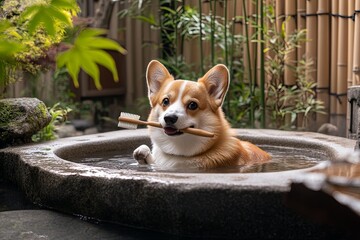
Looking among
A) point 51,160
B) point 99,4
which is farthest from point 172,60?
point 51,160

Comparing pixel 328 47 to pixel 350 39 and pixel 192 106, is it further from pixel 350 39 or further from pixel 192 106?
pixel 192 106

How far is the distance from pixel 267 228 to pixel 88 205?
97 cm

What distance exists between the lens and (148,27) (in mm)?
8359

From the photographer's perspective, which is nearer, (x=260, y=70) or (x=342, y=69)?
(x=342, y=69)

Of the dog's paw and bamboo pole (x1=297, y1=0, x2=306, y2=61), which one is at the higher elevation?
bamboo pole (x1=297, y1=0, x2=306, y2=61)

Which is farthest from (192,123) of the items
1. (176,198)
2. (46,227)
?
(46,227)

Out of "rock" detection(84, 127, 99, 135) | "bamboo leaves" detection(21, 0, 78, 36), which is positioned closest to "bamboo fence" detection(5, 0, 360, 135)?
"rock" detection(84, 127, 99, 135)

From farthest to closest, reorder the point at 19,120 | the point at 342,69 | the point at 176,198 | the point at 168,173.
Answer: the point at 342,69 < the point at 19,120 < the point at 168,173 < the point at 176,198

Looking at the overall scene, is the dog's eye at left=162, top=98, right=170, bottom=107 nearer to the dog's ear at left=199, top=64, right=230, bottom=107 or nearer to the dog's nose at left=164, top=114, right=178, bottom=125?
the dog's nose at left=164, top=114, right=178, bottom=125

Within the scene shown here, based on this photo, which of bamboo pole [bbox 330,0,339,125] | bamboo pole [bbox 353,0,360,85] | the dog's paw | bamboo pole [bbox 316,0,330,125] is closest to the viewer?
the dog's paw

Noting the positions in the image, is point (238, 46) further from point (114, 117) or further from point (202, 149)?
point (202, 149)

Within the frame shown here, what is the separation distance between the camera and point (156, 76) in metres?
3.36

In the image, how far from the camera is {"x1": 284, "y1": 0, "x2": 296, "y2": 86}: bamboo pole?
20.3 ft

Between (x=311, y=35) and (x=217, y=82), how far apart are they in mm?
3082
